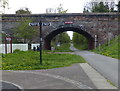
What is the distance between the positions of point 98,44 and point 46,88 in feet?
110

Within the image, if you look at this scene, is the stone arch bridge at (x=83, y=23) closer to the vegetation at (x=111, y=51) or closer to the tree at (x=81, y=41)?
the vegetation at (x=111, y=51)

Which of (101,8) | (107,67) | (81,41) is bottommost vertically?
(107,67)

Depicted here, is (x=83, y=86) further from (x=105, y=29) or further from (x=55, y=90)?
(x=105, y=29)

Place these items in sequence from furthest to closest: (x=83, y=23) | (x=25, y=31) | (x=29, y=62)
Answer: (x=83, y=23)
(x=25, y=31)
(x=29, y=62)

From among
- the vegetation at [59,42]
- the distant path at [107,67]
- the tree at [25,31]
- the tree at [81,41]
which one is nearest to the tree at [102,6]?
the tree at [81,41]

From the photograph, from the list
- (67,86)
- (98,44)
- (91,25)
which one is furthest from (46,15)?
(67,86)

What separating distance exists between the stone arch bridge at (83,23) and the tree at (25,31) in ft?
5.80

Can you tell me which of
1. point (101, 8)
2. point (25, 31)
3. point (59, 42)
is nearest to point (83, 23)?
point (25, 31)

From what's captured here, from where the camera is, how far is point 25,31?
3597 cm

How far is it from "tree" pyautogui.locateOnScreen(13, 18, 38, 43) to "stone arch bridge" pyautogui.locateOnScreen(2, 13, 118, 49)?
177 centimetres

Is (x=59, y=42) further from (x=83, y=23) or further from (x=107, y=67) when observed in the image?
(x=107, y=67)

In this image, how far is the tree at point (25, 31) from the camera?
117ft

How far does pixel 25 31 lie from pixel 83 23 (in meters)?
11.1

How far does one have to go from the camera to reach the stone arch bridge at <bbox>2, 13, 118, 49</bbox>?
1495 inches
